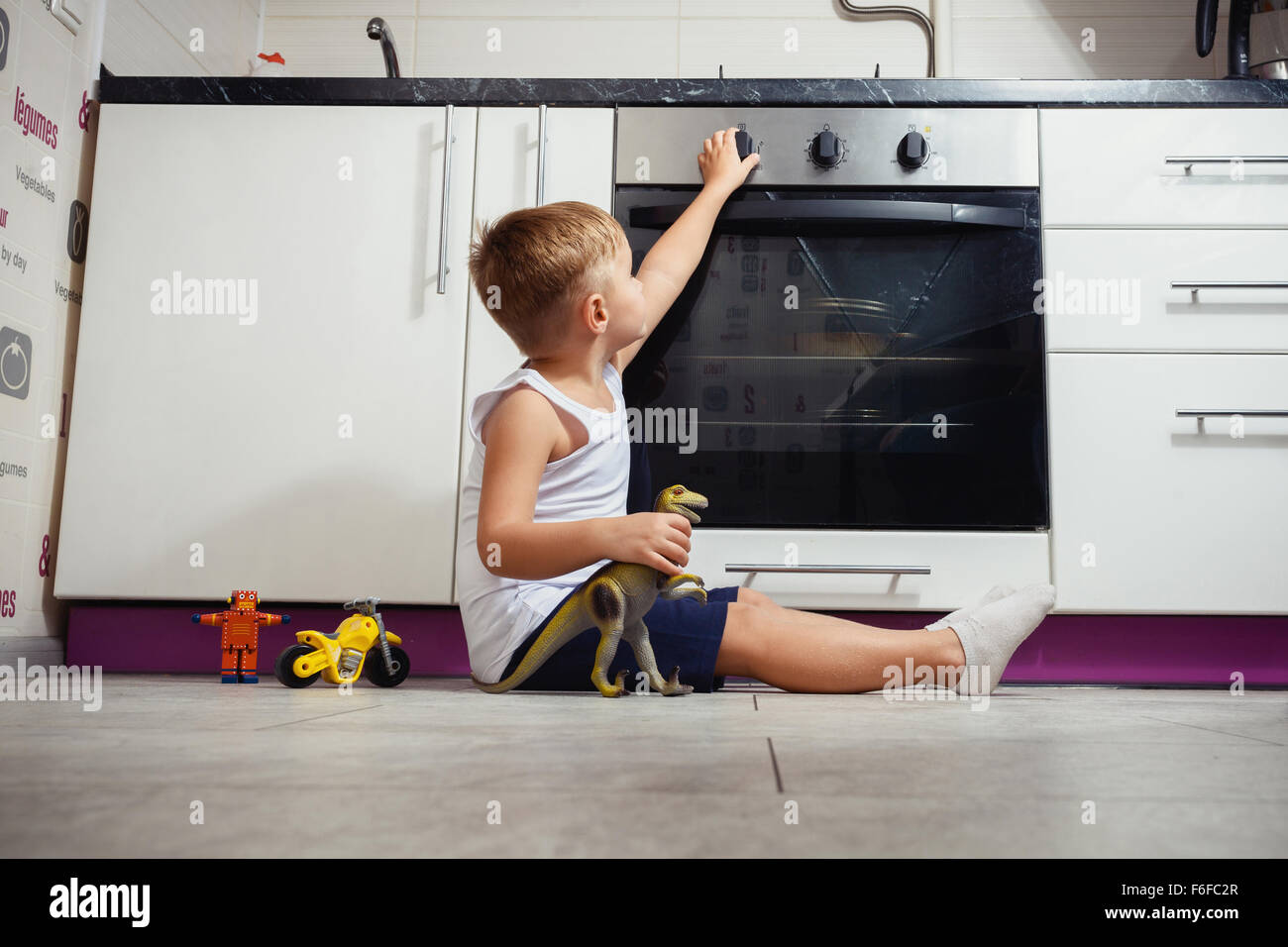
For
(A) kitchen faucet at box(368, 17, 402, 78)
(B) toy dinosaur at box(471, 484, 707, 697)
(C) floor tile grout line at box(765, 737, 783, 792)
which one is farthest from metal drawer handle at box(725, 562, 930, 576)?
(A) kitchen faucet at box(368, 17, 402, 78)

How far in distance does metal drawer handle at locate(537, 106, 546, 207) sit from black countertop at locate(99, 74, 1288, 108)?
0.12 feet

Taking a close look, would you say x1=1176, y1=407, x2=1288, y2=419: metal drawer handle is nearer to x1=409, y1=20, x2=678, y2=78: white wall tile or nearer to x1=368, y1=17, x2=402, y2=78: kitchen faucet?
x1=409, y1=20, x2=678, y2=78: white wall tile

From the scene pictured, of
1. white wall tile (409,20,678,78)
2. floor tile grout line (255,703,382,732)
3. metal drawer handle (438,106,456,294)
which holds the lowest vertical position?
floor tile grout line (255,703,382,732)

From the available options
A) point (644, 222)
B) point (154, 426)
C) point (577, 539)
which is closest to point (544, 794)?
point (577, 539)

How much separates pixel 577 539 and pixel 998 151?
40.5 inches

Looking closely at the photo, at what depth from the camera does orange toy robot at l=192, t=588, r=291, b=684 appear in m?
1.42

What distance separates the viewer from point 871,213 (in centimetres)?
163

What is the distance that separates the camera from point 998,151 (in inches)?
65.2

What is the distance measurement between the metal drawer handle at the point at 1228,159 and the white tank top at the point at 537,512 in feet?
3.40

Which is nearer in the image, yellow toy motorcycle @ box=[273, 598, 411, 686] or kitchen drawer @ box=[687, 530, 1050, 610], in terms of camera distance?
yellow toy motorcycle @ box=[273, 598, 411, 686]
